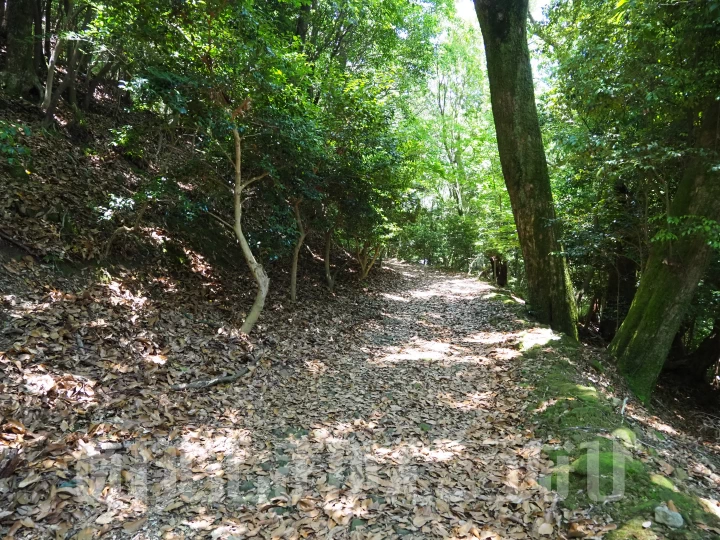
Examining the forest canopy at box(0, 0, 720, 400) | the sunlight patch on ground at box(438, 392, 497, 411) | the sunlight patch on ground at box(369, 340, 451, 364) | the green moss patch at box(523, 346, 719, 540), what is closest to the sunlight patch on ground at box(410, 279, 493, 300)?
the forest canopy at box(0, 0, 720, 400)

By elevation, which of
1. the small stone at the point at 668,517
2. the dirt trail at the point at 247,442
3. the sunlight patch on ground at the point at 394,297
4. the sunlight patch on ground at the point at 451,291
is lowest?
the dirt trail at the point at 247,442

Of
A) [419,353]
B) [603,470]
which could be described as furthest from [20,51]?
[603,470]

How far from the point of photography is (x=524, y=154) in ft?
22.2

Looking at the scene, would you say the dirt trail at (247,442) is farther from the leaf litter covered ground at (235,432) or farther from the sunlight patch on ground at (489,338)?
the sunlight patch on ground at (489,338)

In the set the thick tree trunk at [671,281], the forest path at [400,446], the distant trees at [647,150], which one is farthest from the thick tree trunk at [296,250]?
the thick tree trunk at [671,281]

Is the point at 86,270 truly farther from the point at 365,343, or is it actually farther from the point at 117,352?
the point at 365,343

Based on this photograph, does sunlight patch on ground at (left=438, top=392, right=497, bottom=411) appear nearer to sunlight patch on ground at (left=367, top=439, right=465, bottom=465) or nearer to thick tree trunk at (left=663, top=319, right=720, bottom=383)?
sunlight patch on ground at (left=367, top=439, right=465, bottom=465)

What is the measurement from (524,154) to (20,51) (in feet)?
31.0

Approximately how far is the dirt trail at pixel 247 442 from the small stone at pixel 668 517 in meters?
0.63

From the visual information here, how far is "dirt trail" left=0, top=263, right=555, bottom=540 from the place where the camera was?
2.69m

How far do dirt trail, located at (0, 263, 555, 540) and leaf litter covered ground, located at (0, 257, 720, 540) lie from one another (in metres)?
0.01

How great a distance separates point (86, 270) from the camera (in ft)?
16.3

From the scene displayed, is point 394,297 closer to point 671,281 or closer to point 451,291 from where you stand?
point 451,291

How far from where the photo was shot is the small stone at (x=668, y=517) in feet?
8.09
